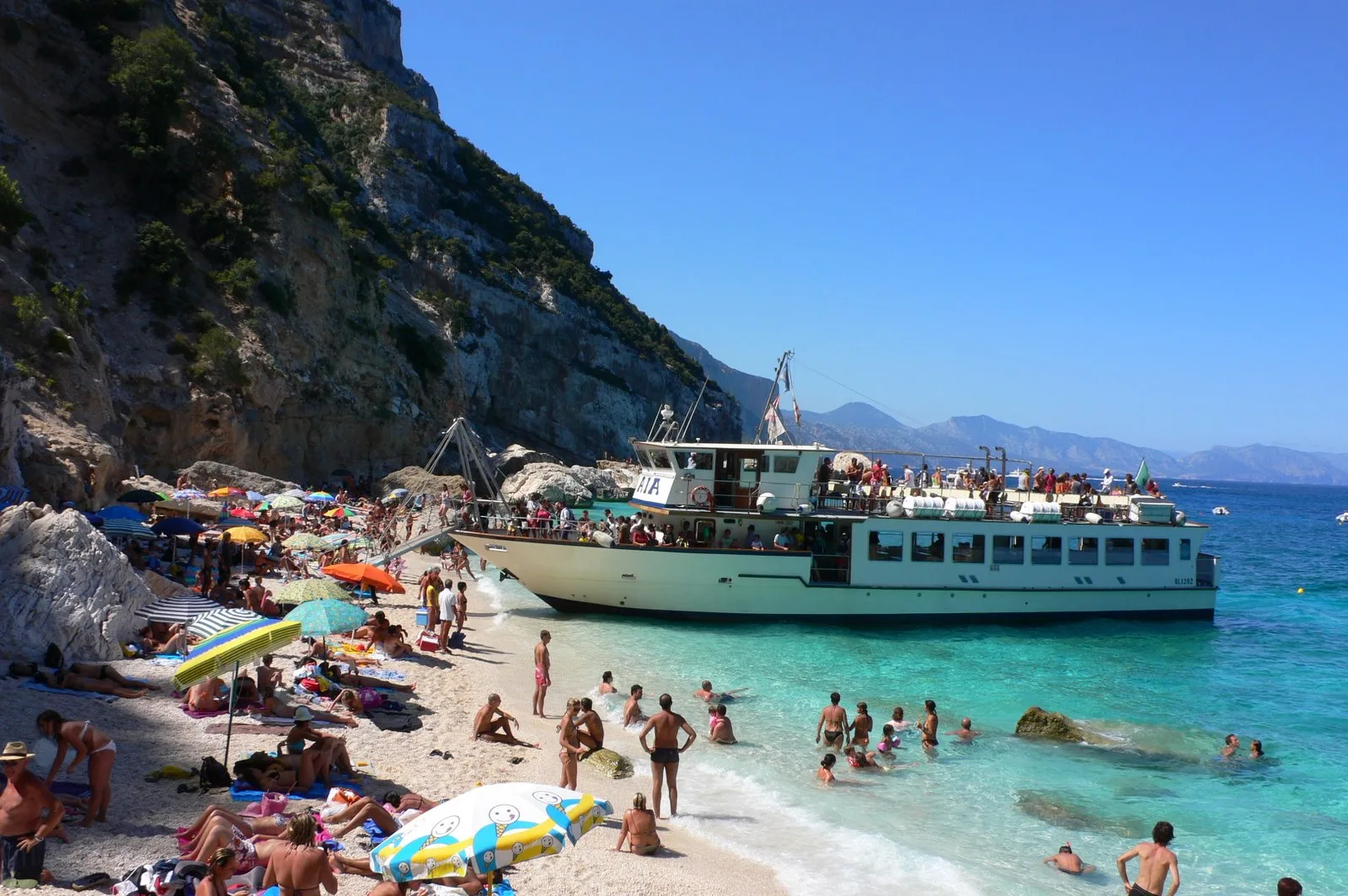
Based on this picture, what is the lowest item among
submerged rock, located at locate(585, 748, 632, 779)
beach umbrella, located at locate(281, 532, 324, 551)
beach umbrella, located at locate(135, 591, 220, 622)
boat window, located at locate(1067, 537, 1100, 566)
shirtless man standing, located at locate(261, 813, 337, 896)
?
submerged rock, located at locate(585, 748, 632, 779)

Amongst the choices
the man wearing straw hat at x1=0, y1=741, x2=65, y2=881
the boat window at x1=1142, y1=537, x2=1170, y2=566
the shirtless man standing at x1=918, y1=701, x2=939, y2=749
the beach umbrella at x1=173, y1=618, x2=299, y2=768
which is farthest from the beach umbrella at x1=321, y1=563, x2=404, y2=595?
the boat window at x1=1142, y1=537, x2=1170, y2=566

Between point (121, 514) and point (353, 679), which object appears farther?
point (121, 514)

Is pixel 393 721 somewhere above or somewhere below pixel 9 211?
below

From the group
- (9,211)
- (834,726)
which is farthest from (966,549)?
(9,211)

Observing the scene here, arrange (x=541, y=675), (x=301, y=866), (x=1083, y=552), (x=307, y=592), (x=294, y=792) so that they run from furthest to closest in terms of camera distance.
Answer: (x=1083, y=552), (x=307, y=592), (x=541, y=675), (x=294, y=792), (x=301, y=866)

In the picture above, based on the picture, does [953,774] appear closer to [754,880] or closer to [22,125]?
[754,880]

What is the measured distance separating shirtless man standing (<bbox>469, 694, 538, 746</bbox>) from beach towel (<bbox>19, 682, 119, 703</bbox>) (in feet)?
15.7

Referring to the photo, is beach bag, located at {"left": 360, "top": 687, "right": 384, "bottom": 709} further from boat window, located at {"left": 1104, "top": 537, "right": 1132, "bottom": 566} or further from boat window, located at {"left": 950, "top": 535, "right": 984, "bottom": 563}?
boat window, located at {"left": 1104, "top": 537, "right": 1132, "bottom": 566}

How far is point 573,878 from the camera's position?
9195mm

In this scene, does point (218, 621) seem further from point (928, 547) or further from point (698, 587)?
point (928, 547)

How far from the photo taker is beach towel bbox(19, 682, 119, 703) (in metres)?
11.3

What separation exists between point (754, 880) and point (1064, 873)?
154 inches

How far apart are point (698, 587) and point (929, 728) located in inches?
346

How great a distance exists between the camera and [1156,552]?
92.6ft
